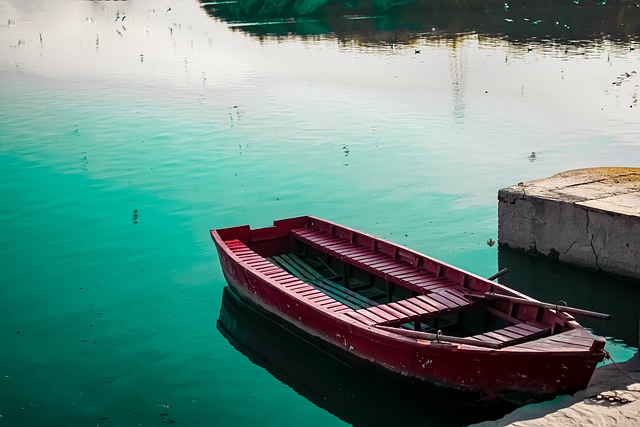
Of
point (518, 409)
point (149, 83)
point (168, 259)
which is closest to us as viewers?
point (518, 409)

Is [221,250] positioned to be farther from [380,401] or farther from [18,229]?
[18,229]

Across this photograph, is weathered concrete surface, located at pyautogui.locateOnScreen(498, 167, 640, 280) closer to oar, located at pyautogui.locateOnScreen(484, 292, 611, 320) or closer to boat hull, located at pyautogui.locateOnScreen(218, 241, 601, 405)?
oar, located at pyautogui.locateOnScreen(484, 292, 611, 320)

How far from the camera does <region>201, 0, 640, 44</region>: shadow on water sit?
65.4 m

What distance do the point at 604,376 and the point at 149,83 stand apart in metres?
37.7

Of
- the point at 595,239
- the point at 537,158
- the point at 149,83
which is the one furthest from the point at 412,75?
the point at 595,239

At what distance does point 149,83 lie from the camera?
45125 mm

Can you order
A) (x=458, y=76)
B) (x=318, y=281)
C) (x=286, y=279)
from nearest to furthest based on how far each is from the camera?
(x=286, y=279), (x=318, y=281), (x=458, y=76)

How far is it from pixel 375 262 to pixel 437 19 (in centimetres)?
7195

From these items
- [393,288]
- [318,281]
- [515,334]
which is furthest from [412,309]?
[318,281]

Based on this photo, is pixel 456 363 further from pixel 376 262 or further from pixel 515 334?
pixel 376 262

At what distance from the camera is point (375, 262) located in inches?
588

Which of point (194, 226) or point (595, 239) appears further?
point (194, 226)

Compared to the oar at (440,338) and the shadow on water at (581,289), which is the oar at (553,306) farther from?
the shadow on water at (581,289)

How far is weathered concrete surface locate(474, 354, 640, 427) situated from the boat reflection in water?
58 cm
